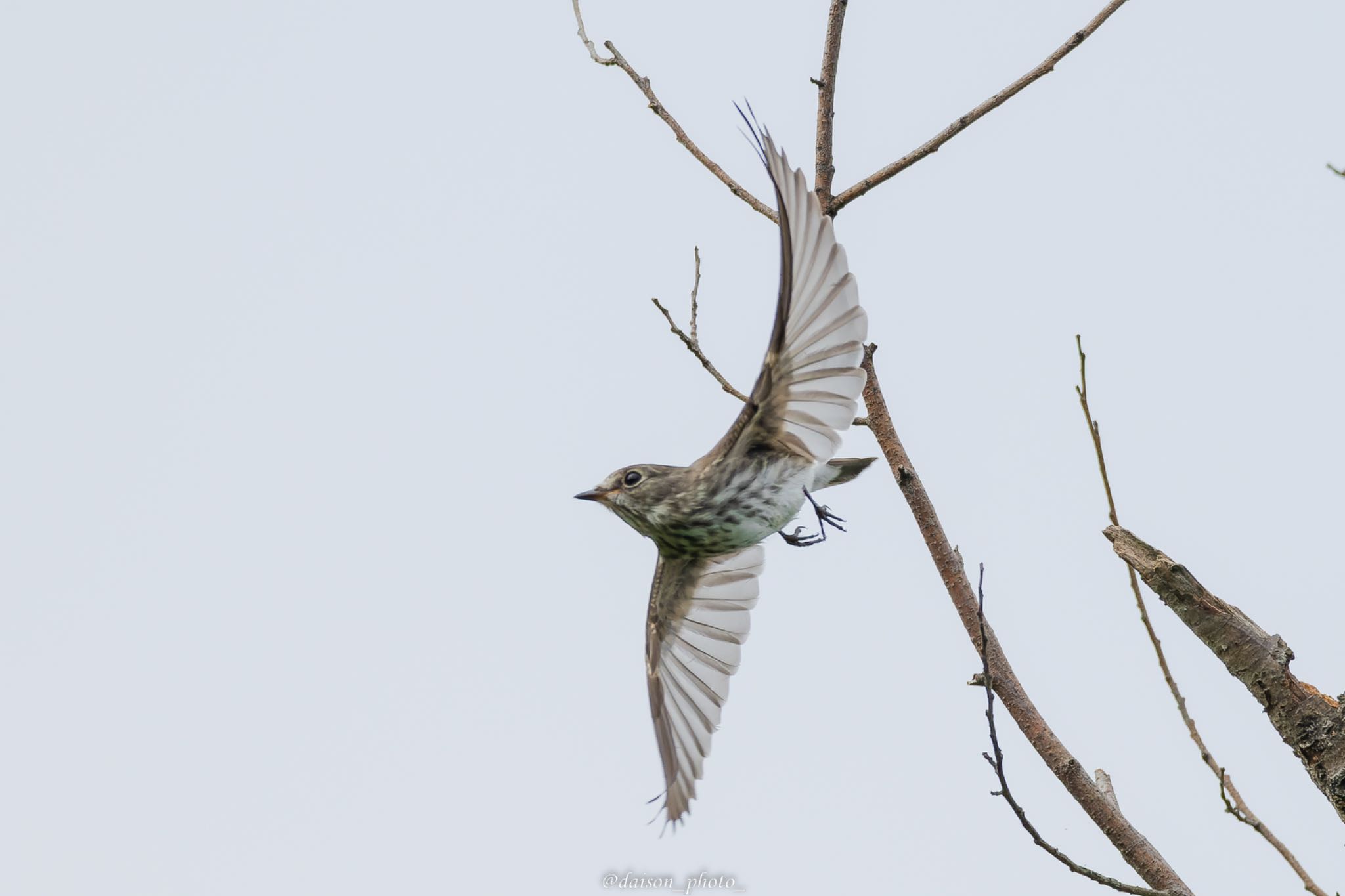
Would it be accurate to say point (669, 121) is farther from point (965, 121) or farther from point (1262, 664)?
point (1262, 664)

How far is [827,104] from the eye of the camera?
5.81 m

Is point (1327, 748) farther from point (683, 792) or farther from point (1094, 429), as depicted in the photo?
point (683, 792)

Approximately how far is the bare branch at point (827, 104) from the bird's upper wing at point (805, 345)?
0.34 meters

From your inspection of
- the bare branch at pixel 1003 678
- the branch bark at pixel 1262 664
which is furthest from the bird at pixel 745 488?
the branch bark at pixel 1262 664

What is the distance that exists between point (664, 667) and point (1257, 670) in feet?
12.9

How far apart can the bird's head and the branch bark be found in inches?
100

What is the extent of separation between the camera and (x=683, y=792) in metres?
7.31

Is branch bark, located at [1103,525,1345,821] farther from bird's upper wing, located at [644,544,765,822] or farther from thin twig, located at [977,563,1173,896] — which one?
bird's upper wing, located at [644,544,765,822]

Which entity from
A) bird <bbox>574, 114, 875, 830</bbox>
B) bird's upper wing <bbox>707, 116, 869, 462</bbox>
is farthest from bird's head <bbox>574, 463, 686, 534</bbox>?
bird's upper wing <bbox>707, 116, 869, 462</bbox>

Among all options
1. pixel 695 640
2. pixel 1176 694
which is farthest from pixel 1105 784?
pixel 695 640

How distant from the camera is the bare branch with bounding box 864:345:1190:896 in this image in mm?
4758

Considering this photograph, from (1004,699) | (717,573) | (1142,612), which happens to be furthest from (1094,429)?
(717,573)

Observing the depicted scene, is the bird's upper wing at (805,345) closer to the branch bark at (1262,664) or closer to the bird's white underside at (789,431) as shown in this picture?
the bird's white underside at (789,431)

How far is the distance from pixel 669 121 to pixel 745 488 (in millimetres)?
1957
